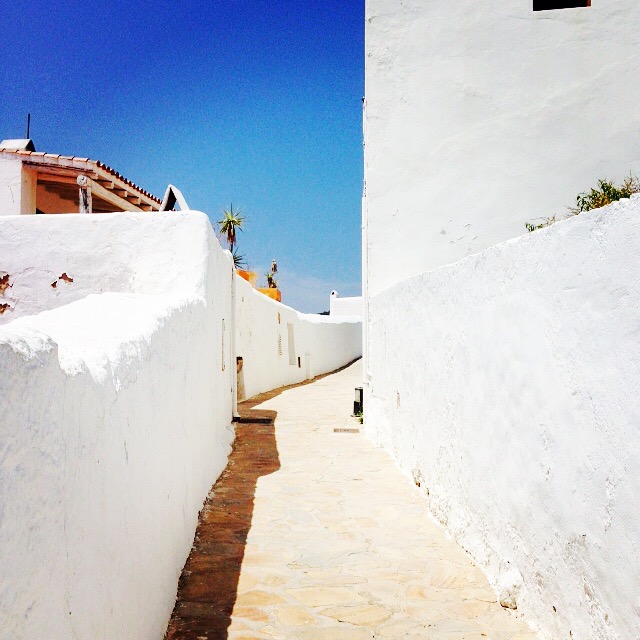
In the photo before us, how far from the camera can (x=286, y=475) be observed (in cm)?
628

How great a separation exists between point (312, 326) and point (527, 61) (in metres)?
13.3

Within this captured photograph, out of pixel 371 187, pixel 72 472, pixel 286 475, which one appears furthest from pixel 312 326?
pixel 72 472

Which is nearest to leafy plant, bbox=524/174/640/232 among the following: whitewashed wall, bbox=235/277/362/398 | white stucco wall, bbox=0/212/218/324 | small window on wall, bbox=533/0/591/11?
small window on wall, bbox=533/0/591/11

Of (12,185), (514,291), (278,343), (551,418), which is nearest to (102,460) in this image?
(551,418)

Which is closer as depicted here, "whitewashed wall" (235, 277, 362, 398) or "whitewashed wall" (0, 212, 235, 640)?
"whitewashed wall" (0, 212, 235, 640)

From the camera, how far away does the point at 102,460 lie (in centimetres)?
207

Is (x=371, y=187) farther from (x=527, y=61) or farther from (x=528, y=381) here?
(x=528, y=381)

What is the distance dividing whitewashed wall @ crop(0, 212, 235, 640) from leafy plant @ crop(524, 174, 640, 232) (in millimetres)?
4654

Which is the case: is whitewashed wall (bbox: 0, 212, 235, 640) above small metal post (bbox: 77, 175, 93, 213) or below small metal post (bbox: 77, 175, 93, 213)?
below

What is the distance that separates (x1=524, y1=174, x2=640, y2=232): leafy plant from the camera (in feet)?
23.0

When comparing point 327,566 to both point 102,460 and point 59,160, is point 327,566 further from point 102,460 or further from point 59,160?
point 59,160

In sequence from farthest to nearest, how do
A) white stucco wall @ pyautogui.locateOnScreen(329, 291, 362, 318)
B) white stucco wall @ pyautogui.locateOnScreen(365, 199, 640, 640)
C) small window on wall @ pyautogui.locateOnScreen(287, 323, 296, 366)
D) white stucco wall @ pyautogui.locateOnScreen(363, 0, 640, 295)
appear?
white stucco wall @ pyautogui.locateOnScreen(329, 291, 362, 318) → small window on wall @ pyautogui.locateOnScreen(287, 323, 296, 366) → white stucco wall @ pyautogui.locateOnScreen(363, 0, 640, 295) → white stucco wall @ pyautogui.locateOnScreen(365, 199, 640, 640)

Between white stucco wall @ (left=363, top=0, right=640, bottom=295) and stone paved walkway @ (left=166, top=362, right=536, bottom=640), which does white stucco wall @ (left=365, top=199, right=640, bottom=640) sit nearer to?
stone paved walkway @ (left=166, top=362, right=536, bottom=640)

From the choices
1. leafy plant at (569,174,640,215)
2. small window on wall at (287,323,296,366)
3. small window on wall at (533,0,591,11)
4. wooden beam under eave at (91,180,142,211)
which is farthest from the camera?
small window on wall at (287,323,296,366)
